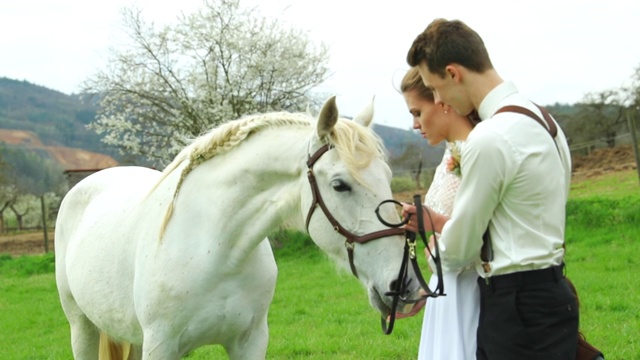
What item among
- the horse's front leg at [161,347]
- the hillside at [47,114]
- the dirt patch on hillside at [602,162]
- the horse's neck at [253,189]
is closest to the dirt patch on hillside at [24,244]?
the dirt patch on hillside at [602,162]

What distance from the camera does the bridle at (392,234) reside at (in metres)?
2.33

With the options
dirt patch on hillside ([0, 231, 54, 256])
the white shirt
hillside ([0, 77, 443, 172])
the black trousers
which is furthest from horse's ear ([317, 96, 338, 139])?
hillside ([0, 77, 443, 172])

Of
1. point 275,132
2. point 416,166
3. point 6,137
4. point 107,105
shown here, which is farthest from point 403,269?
point 6,137

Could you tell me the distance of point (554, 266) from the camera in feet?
6.98

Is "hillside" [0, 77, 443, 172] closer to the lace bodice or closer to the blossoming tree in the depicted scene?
the blossoming tree

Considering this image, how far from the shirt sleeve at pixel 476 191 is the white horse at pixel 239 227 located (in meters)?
0.38

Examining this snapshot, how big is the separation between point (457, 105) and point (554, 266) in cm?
65

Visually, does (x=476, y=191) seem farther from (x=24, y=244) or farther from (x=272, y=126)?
(x=24, y=244)

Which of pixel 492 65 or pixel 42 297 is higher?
pixel 492 65

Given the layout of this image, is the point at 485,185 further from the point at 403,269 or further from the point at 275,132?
the point at 275,132

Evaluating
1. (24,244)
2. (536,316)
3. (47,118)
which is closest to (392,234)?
(536,316)

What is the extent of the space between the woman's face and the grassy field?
79cm

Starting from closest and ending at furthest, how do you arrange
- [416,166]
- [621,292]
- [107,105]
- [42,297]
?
[621,292], [42,297], [107,105], [416,166]

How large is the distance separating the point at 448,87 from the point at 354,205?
68 centimetres
